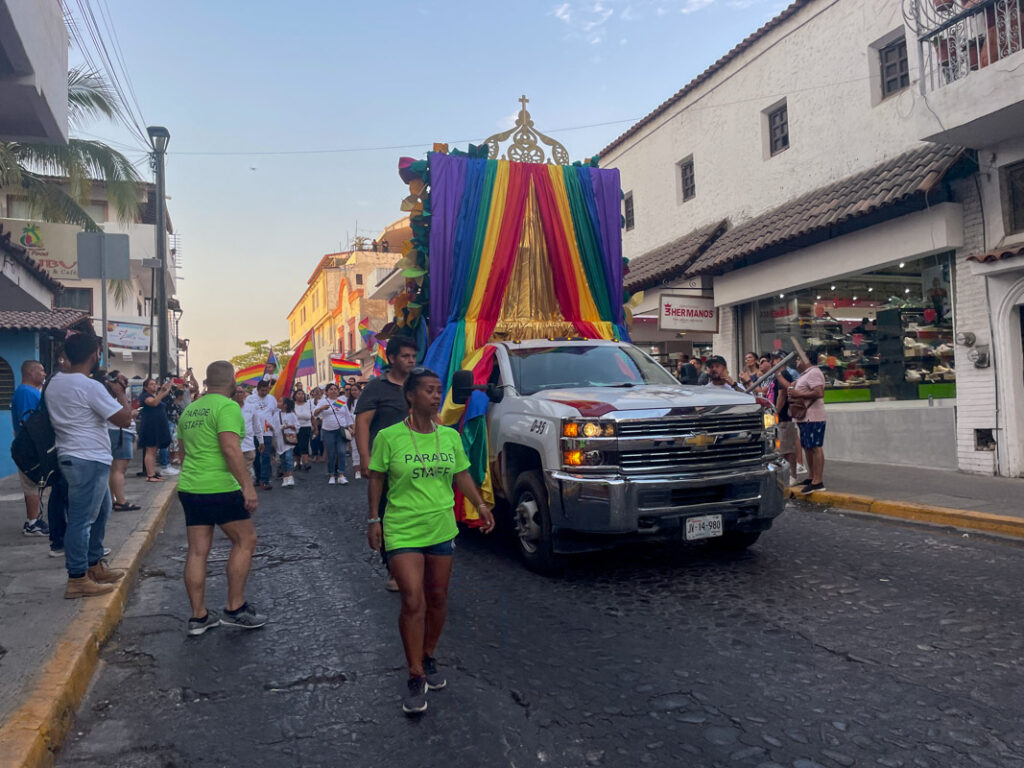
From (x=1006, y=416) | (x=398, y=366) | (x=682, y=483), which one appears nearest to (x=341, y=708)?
(x=398, y=366)

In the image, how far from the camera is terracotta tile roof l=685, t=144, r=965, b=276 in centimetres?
1074

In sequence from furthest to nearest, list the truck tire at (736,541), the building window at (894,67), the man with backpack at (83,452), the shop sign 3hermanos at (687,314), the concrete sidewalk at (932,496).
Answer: the shop sign 3hermanos at (687,314) → the building window at (894,67) → the concrete sidewalk at (932,496) → the truck tire at (736,541) → the man with backpack at (83,452)

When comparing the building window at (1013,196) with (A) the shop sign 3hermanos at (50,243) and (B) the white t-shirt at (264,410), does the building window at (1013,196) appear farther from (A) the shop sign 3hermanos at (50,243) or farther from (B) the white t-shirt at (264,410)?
(A) the shop sign 3hermanos at (50,243)

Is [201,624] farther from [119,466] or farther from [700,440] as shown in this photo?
[119,466]

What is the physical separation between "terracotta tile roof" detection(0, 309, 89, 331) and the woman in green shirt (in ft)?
44.3

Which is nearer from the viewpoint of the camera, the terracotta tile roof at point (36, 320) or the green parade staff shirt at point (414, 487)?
the green parade staff shirt at point (414, 487)

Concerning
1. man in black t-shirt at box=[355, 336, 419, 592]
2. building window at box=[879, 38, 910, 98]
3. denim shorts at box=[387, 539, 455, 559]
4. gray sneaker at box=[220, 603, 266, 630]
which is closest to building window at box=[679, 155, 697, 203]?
building window at box=[879, 38, 910, 98]

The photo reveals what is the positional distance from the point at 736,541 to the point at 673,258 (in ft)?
36.1

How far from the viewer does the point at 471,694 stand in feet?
12.5

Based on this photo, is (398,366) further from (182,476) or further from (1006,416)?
(1006,416)

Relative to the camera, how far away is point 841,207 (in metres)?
12.0

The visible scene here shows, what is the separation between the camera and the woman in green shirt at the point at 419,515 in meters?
3.65

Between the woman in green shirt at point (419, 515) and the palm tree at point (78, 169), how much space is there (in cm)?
1575

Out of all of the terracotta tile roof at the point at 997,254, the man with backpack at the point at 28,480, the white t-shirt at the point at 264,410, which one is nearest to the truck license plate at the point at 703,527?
the man with backpack at the point at 28,480
